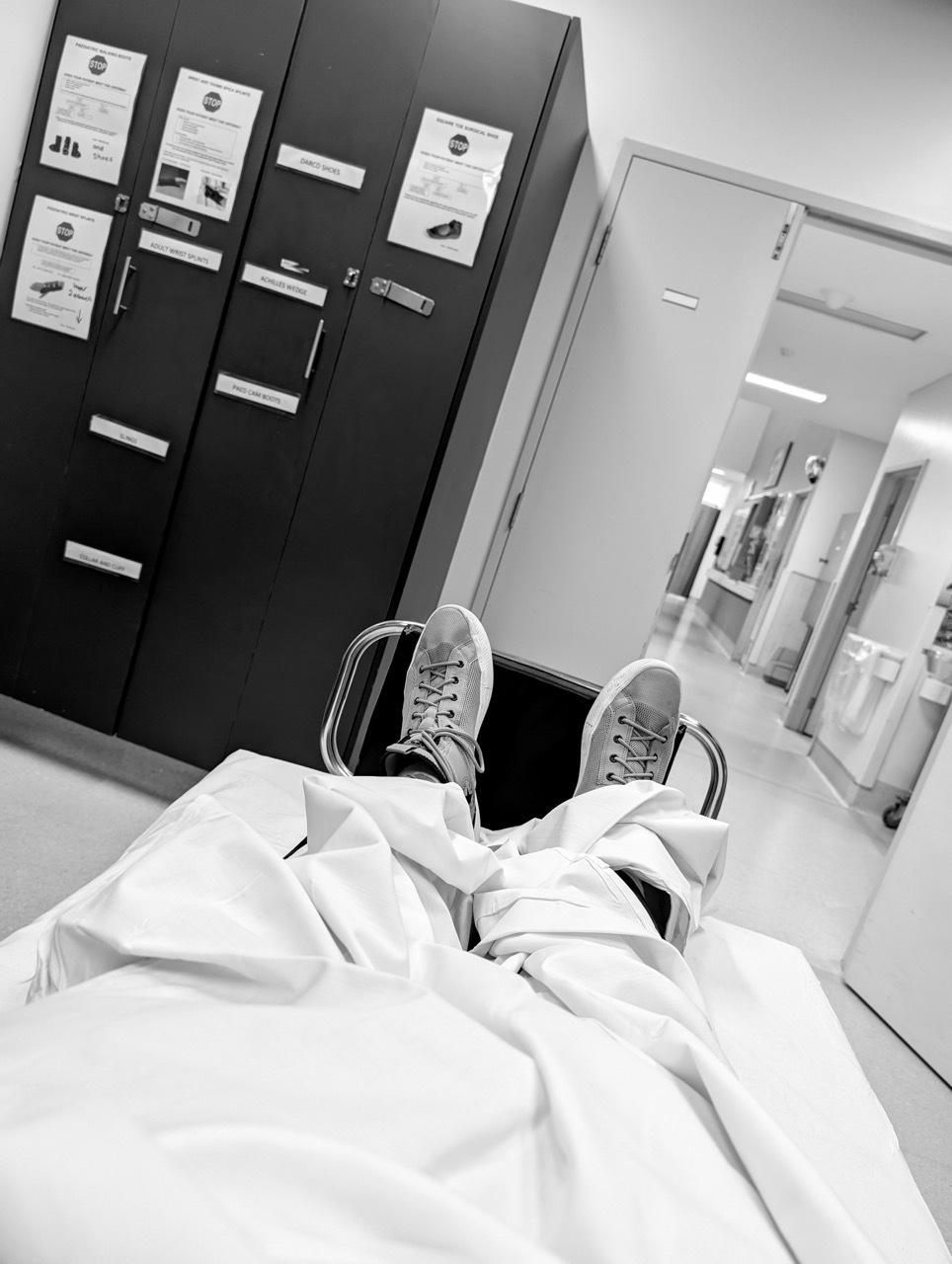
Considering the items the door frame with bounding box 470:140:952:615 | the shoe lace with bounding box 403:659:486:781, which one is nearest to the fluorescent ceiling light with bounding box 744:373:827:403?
the door frame with bounding box 470:140:952:615

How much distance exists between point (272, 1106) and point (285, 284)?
2.23m

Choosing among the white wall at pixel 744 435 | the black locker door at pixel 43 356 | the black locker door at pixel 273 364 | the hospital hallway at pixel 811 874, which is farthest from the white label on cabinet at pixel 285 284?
the white wall at pixel 744 435

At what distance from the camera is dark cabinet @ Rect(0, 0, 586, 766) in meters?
2.44

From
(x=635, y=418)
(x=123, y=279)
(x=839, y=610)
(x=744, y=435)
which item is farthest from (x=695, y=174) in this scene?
(x=744, y=435)

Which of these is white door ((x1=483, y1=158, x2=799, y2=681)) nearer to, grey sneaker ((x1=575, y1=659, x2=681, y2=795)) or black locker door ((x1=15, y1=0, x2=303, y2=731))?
black locker door ((x1=15, y1=0, x2=303, y2=731))

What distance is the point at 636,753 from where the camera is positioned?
181 cm


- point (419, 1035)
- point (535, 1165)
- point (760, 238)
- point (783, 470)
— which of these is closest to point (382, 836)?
point (419, 1035)

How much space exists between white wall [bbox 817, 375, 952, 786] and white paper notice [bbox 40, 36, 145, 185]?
4464 millimetres

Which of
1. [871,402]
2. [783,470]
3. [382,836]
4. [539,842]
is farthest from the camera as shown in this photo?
[783,470]

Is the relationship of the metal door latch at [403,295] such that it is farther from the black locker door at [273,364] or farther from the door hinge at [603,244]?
the door hinge at [603,244]

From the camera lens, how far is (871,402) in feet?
26.8

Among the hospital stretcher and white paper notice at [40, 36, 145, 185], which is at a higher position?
white paper notice at [40, 36, 145, 185]

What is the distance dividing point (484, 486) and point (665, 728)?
5.11 feet

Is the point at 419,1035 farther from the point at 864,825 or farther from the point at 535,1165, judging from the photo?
the point at 864,825
